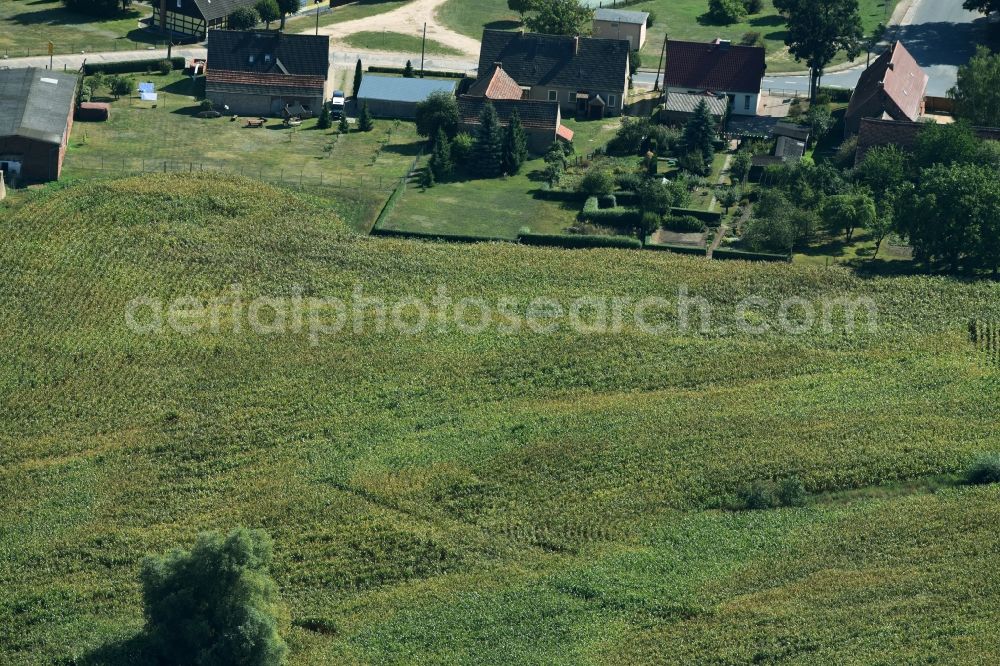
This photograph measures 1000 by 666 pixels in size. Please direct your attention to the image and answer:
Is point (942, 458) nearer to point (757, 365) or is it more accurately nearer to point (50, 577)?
point (757, 365)

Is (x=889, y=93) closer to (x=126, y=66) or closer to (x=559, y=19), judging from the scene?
(x=559, y=19)

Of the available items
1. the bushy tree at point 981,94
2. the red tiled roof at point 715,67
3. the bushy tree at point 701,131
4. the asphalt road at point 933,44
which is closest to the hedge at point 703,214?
the bushy tree at point 701,131

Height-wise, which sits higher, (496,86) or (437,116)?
(496,86)

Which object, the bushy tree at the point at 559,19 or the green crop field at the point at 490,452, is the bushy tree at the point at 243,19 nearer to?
the bushy tree at the point at 559,19

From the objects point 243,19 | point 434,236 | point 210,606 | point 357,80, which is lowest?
point 210,606

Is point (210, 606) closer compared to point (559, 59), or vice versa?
point (210, 606)

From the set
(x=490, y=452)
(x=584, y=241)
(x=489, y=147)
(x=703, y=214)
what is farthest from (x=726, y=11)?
(x=490, y=452)
